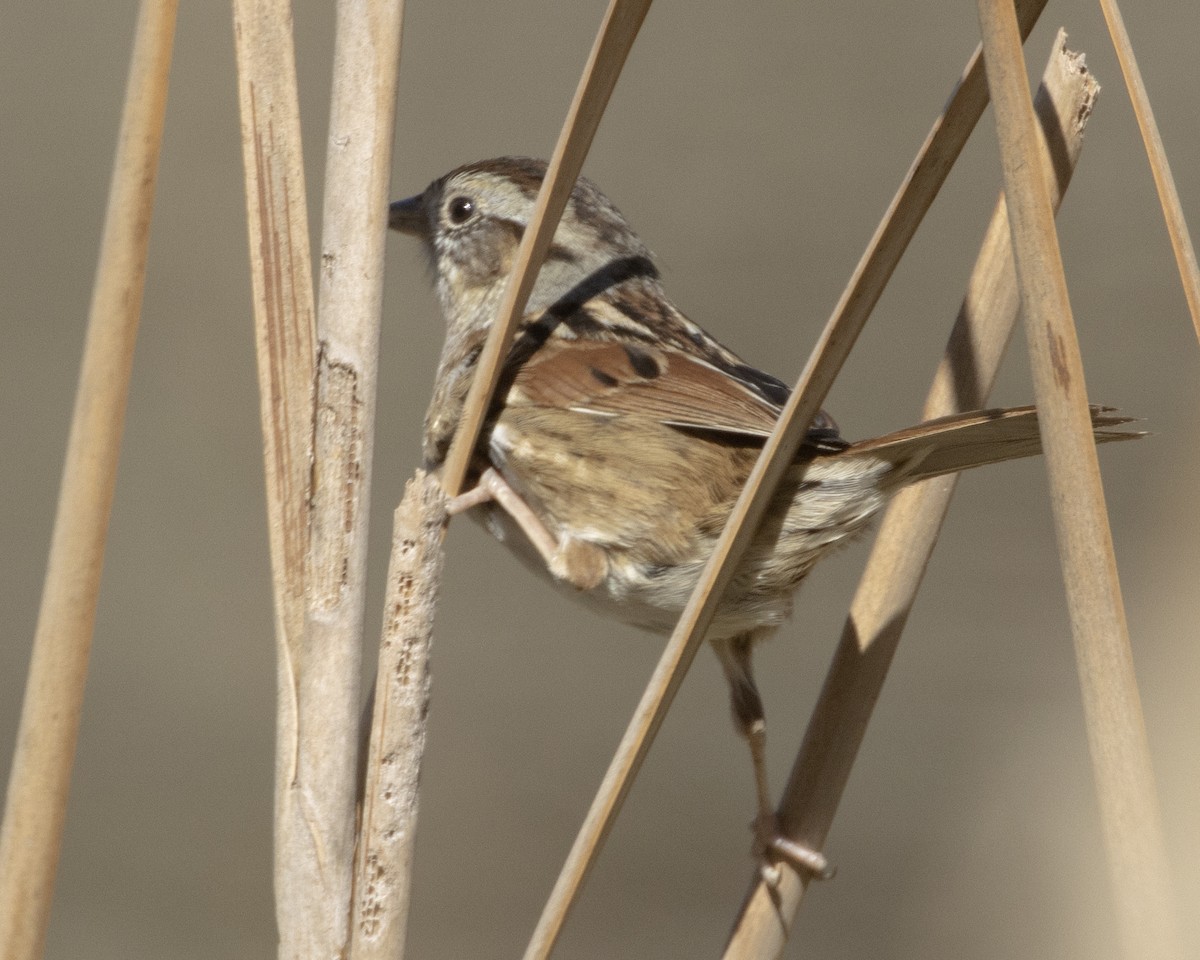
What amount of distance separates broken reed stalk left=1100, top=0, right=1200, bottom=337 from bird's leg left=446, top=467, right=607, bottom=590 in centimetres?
87

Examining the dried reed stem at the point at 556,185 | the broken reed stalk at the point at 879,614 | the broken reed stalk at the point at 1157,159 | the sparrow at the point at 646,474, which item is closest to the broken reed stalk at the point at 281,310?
the dried reed stem at the point at 556,185

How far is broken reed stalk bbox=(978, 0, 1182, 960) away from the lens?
3.13 feet

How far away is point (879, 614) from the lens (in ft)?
4.86

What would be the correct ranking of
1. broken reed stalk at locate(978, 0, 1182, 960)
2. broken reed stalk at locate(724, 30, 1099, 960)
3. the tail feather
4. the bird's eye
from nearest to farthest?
broken reed stalk at locate(978, 0, 1182, 960)
the tail feather
broken reed stalk at locate(724, 30, 1099, 960)
the bird's eye

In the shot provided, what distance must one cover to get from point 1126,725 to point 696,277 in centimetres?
383

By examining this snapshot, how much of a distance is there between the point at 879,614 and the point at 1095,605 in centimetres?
52

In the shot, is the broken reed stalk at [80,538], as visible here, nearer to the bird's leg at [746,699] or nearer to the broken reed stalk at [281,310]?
the broken reed stalk at [281,310]

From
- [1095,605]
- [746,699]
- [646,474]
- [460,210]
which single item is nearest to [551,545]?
[646,474]

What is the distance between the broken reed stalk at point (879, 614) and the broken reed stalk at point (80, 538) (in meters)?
0.69

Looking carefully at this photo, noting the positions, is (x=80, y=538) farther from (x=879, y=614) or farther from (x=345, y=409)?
(x=879, y=614)

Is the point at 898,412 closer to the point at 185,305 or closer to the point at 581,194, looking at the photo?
the point at 185,305

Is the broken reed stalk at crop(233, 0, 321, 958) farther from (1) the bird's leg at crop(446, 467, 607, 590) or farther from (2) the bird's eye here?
(2) the bird's eye

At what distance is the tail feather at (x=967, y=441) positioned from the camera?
1270 mm

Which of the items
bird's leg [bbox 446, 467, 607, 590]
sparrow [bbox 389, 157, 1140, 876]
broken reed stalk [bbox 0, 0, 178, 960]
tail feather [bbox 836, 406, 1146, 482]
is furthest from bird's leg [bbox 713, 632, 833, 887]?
broken reed stalk [bbox 0, 0, 178, 960]
